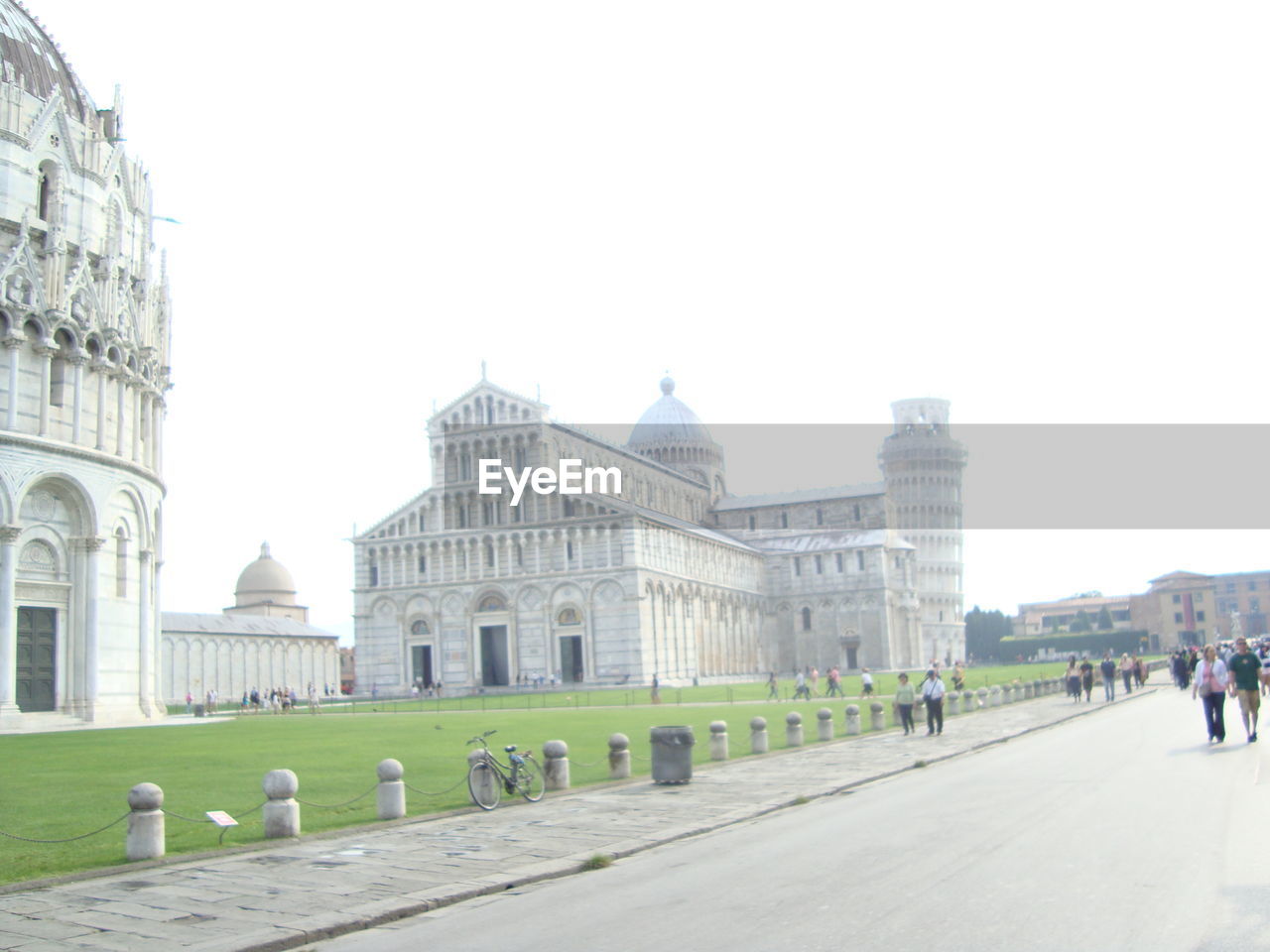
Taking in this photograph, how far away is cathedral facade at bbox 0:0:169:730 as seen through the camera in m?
31.5

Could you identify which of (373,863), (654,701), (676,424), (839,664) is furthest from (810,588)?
(373,863)

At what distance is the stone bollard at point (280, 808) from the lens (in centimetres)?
1261

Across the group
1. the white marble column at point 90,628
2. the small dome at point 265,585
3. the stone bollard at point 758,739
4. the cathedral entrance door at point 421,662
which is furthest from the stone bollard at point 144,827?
the small dome at point 265,585

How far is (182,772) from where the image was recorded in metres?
18.8

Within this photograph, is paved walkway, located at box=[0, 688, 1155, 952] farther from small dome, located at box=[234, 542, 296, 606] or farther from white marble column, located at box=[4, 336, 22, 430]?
small dome, located at box=[234, 542, 296, 606]

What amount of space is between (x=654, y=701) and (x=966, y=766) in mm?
27885

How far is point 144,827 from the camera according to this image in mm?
11422

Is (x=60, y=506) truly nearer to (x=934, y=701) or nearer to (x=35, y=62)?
(x=35, y=62)

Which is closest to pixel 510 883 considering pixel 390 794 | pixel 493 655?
pixel 390 794

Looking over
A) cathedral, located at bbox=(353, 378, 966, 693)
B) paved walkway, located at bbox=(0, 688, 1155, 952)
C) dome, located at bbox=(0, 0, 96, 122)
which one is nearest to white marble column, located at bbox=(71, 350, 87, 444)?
dome, located at bbox=(0, 0, 96, 122)

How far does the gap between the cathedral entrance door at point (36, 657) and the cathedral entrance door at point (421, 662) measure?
44.3 m

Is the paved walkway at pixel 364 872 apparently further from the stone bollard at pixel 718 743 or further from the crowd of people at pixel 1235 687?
the crowd of people at pixel 1235 687

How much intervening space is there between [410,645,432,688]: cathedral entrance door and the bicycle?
6197cm

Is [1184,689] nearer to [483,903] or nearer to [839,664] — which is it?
[483,903]
